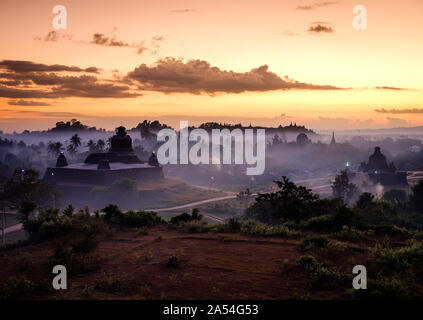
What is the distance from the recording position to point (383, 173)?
7456 cm

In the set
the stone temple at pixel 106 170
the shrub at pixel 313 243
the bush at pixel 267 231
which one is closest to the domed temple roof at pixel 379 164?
the stone temple at pixel 106 170

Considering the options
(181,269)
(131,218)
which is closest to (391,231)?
(181,269)

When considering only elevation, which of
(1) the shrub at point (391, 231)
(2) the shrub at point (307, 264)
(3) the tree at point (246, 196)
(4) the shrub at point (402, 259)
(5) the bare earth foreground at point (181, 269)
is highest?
(4) the shrub at point (402, 259)

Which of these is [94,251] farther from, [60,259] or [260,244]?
[260,244]

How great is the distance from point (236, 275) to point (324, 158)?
12825 cm

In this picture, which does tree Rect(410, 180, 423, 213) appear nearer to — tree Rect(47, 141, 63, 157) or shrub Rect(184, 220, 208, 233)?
shrub Rect(184, 220, 208, 233)

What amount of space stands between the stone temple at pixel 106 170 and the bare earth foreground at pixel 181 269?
4638 centimetres

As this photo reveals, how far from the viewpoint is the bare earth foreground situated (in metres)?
10.9

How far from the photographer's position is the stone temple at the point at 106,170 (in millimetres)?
63656

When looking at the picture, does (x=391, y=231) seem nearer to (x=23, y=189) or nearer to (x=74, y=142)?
(x=23, y=189)

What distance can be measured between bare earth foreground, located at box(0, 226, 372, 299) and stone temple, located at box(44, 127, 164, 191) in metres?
46.4

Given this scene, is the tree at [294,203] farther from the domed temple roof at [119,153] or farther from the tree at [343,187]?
the domed temple roof at [119,153]

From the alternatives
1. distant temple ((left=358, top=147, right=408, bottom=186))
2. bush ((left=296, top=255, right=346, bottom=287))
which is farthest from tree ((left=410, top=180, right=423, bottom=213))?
distant temple ((left=358, top=147, right=408, bottom=186))

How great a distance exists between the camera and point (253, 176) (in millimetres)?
96750
